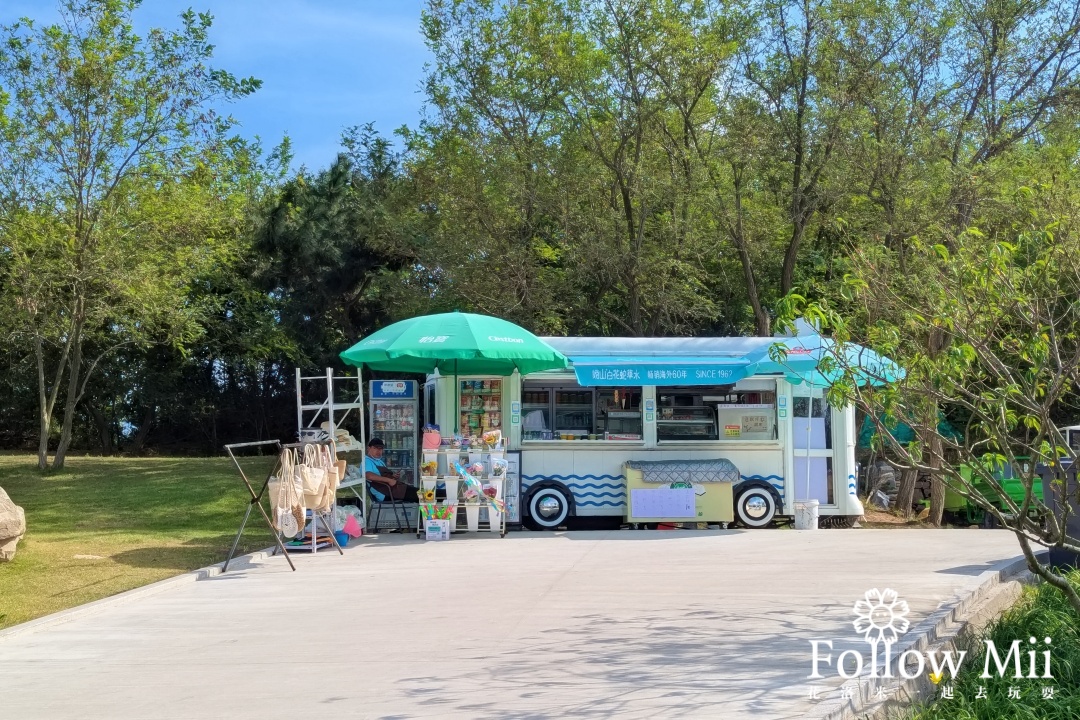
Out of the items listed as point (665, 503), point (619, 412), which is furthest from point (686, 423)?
point (665, 503)

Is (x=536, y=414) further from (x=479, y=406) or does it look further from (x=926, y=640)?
(x=926, y=640)

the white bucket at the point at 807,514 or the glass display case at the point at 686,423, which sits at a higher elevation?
the glass display case at the point at 686,423

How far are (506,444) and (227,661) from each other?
21.9 ft

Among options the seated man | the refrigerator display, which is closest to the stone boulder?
the seated man

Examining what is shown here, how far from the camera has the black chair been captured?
41.4 feet

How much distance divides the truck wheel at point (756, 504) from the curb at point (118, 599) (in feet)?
19.9

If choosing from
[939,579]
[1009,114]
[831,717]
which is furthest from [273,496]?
[1009,114]

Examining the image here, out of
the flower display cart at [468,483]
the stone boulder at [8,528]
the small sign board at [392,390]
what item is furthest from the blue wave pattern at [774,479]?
the stone boulder at [8,528]

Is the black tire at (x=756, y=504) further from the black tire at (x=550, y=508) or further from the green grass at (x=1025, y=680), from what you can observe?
the green grass at (x=1025, y=680)

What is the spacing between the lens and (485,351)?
1137 centimetres

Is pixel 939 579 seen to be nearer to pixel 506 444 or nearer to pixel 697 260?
pixel 506 444

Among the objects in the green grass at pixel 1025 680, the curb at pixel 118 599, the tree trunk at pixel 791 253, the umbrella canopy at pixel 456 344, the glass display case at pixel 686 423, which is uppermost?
the tree trunk at pixel 791 253

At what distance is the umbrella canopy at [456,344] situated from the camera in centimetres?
1146

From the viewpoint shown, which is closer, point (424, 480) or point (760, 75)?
point (424, 480)
